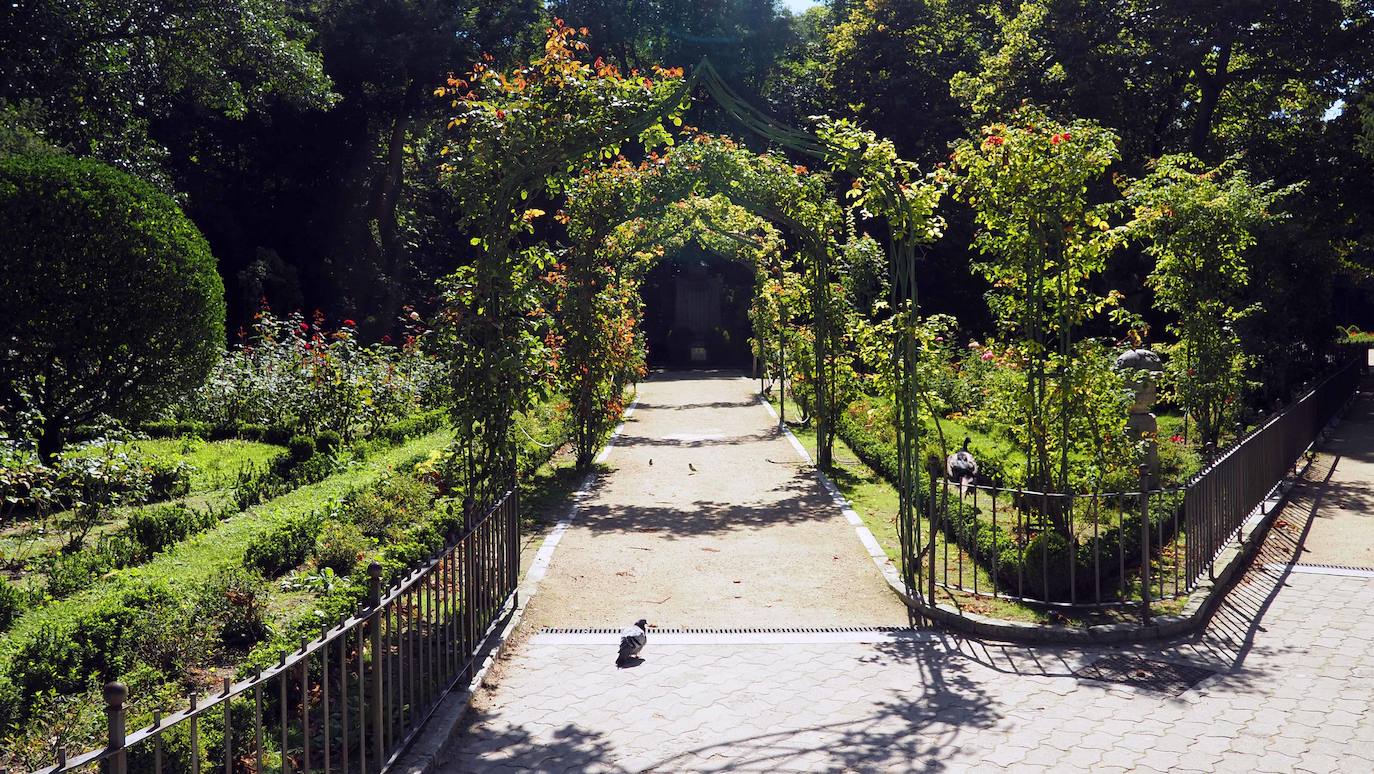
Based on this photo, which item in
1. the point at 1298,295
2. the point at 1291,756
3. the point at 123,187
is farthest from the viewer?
the point at 1298,295

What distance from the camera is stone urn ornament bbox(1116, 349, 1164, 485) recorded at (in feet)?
34.8

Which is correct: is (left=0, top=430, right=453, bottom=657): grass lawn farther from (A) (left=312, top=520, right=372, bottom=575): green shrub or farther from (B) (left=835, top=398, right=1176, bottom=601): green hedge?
(B) (left=835, top=398, right=1176, bottom=601): green hedge

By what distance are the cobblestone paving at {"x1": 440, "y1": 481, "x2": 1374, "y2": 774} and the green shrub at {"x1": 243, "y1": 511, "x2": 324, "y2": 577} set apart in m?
2.25

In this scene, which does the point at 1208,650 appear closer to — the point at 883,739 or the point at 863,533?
the point at 883,739

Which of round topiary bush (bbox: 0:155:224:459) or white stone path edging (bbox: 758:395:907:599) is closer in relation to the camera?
white stone path edging (bbox: 758:395:907:599)

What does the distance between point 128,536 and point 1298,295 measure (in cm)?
1939

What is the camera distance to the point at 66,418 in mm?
11008

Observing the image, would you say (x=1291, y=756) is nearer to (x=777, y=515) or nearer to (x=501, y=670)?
(x=501, y=670)

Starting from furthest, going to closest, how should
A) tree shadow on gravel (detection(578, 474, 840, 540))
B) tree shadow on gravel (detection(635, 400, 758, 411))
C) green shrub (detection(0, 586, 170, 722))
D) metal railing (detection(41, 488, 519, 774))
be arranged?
tree shadow on gravel (detection(635, 400, 758, 411))
tree shadow on gravel (detection(578, 474, 840, 540))
green shrub (detection(0, 586, 170, 722))
metal railing (detection(41, 488, 519, 774))

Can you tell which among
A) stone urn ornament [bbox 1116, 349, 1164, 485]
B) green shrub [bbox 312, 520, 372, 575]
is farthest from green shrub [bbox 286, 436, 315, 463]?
stone urn ornament [bbox 1116, 349, 1164, 485]

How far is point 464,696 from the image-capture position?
18.6 feet

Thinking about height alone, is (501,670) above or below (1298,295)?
below

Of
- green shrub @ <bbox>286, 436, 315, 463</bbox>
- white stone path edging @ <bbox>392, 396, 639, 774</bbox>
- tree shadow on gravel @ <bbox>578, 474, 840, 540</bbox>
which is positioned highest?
green shrub @ <bbox>286, 436, 315, 463</bbox>

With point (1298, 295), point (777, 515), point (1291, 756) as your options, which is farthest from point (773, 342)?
point (1291, 756)
